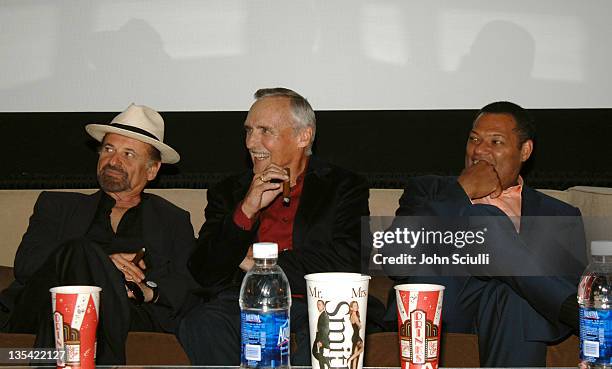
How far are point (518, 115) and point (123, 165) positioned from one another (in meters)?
1.62

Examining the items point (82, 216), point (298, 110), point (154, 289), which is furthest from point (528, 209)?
point (82, 216)

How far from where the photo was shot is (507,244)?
2.65 m

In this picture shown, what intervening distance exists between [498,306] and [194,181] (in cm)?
160

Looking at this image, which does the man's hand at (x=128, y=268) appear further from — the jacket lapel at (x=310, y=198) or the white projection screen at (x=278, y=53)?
the white projection screen at (x=278, y=53)

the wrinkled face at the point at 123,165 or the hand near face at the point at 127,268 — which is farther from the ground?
the wrinkled face at the point at 123,165

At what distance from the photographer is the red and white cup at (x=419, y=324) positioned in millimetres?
1453

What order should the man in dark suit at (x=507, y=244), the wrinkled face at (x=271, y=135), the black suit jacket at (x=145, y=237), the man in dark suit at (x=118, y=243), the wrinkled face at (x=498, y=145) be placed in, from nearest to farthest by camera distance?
the man in dark suit at (x=507, y=244), the man in dark suit at (x=118, y=243), the black suit jacket at (x=145, y=237), the wrinkled face at (x=271, y=135), the wrinkled face at (x=498, y=145)

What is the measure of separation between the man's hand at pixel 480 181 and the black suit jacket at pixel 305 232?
15.3 inches

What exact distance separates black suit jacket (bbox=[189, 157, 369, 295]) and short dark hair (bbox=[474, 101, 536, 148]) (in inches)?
24.9

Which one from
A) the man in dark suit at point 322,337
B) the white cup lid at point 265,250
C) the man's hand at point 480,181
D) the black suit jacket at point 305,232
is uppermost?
the man's hand at point 480,181

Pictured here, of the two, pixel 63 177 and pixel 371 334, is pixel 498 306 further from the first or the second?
pixel 63 177

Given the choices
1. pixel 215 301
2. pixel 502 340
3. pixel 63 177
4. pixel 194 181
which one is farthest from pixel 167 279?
pixel 502 340

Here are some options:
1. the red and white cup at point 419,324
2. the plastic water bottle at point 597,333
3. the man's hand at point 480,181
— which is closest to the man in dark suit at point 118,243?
the man's hand at point 480,181

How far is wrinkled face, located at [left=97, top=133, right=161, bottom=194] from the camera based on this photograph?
3184mm
